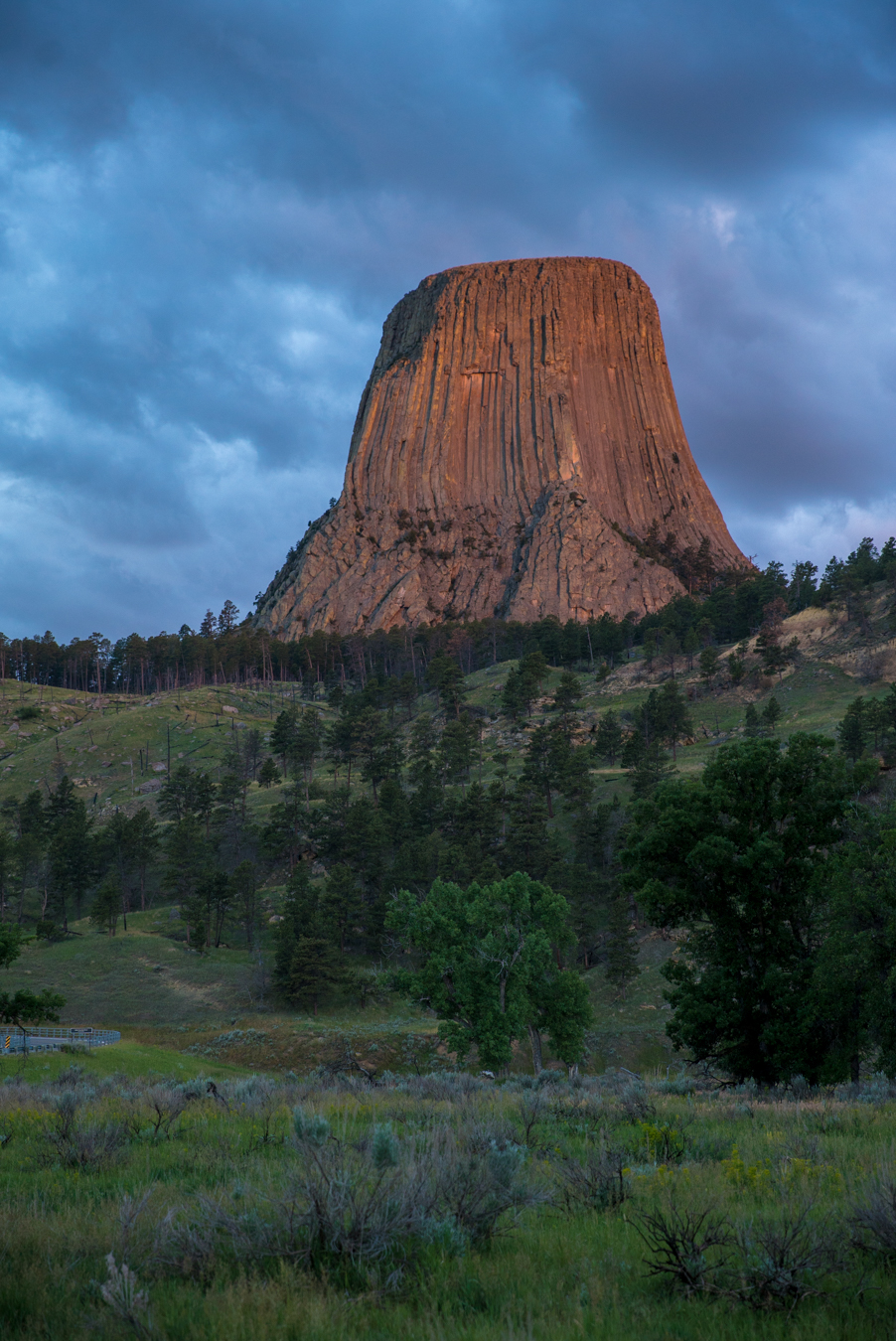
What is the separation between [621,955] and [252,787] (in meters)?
59.5

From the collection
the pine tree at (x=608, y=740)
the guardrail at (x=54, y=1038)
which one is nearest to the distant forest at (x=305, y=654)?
the pine tree at (x=608, y=740)

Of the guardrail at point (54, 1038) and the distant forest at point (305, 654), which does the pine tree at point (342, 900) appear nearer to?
the guardrail at point (54, 1038)

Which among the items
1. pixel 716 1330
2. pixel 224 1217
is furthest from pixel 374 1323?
pixel 716 1330

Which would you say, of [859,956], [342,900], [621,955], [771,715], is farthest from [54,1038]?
[771,715]

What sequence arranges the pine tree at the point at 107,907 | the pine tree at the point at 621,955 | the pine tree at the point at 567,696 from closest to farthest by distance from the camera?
1. the pine tree at the point at 621,955
2. the pine tree at the point at 107,907
3. the pine tree at the point at 567,696

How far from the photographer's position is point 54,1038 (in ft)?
122

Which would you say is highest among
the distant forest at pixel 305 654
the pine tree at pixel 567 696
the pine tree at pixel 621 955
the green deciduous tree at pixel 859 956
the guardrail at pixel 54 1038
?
the distant forest at pixel 305 654

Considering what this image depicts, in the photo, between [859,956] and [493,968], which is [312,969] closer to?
[493,968]

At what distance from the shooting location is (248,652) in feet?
490

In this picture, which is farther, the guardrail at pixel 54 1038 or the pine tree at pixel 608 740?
the pine tree at pixel 608 740

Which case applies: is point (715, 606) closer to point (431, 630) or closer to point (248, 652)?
point (431, 630)

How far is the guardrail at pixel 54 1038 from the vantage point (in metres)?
31.1

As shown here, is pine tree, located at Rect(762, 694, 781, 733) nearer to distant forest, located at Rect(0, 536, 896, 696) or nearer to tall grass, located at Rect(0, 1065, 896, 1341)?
distant forest, located at Rect(0, 536, 896, 696)

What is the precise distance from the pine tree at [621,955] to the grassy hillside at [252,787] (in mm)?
1300
